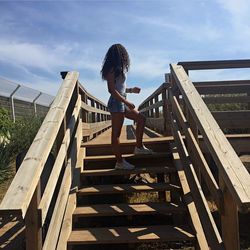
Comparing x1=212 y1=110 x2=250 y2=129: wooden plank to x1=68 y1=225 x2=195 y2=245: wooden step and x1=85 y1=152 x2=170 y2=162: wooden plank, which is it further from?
x1=68 y1=225 x2=195 y2=245: wooden step

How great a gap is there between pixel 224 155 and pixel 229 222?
0.49 metres

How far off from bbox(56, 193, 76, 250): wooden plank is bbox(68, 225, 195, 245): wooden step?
0.06 m

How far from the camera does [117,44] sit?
505 centimetres

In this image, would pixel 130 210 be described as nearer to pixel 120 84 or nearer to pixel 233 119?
pixel 120 84

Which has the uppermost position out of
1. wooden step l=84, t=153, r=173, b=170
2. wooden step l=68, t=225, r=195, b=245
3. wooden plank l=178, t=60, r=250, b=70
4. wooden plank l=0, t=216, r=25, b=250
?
wooden plank l=178, t=60, r=250, b=70

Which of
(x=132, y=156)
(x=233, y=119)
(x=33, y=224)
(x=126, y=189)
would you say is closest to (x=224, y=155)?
(x=33, y=224)

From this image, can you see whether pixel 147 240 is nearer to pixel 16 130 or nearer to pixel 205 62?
pixel 205 62

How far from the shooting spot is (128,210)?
4.40 metres

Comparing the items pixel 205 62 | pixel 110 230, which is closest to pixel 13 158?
pixel 205 62

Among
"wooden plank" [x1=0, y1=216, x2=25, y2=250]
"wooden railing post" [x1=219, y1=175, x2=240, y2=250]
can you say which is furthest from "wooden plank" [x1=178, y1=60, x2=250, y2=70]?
"wooden railing post" [x1=219, y1=175, x2=240, y2=250]

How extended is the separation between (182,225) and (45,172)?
1905 millimetres

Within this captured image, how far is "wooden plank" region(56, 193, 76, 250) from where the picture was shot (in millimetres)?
3817

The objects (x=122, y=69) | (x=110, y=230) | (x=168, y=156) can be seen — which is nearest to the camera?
(x=110, y=230)

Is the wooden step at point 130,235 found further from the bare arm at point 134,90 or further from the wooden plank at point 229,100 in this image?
the wooden plank at point 229,100
